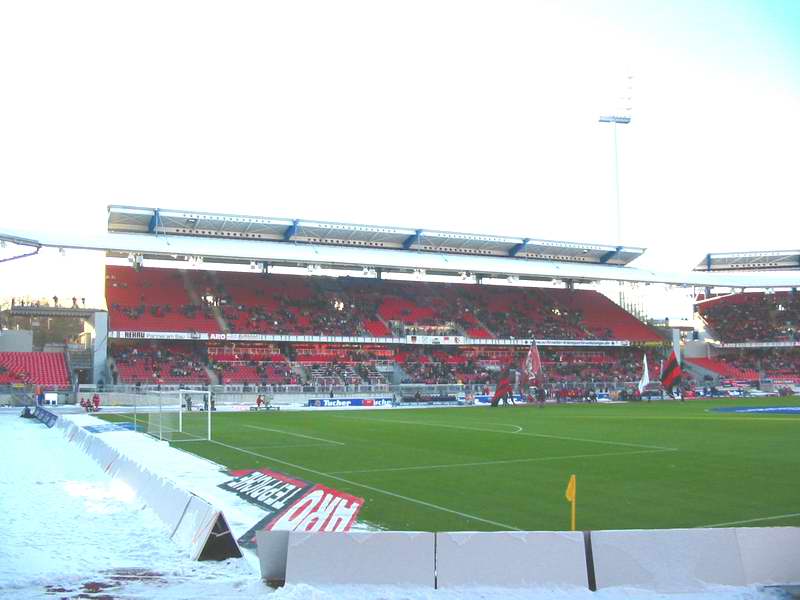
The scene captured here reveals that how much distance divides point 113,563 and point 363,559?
304cm

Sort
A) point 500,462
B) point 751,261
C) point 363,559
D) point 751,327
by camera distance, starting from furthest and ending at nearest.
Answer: point 751,261, point 751,327, point 500,462, point 363,559

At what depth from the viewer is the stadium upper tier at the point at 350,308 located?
59125 millimetres

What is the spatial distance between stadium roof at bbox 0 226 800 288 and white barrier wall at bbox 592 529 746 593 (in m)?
46.2

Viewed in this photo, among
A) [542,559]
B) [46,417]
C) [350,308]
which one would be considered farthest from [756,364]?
[542,559]

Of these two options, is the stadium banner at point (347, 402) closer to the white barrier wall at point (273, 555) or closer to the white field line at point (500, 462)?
the white field line at point (500, 462)

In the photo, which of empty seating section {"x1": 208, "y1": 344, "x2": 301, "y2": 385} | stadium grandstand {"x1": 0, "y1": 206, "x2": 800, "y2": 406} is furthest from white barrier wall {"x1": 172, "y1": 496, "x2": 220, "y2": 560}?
empty seating section {"x1": 208, "y1": 344, "x2": 301, "y2": 385}

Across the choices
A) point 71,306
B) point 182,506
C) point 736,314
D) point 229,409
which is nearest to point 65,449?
point 182,506

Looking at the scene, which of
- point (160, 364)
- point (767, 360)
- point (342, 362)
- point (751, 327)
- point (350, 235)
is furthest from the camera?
point (751, 327)

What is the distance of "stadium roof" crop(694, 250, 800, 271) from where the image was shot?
76.0 metres

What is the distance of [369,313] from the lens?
66562 millimetres

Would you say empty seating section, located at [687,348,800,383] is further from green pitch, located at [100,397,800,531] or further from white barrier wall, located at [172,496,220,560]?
white barrier wall, located at [172,496,220,560]

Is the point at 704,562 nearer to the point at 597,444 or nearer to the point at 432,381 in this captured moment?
the point at 597,444

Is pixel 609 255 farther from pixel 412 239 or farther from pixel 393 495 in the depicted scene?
pixel 393 495

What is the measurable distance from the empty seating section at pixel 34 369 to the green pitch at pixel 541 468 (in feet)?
84.9
